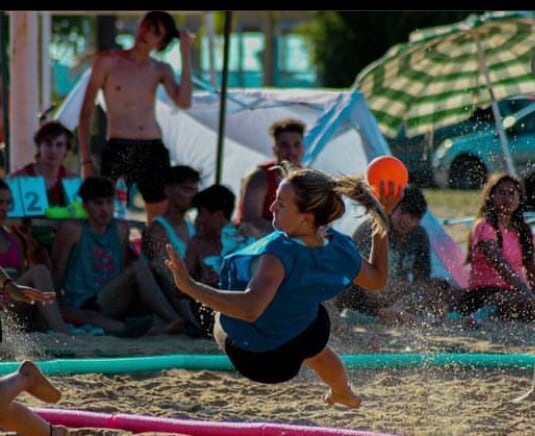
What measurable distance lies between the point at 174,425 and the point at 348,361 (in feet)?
6.14

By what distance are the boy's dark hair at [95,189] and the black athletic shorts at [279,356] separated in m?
3.47

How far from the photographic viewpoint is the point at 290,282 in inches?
194

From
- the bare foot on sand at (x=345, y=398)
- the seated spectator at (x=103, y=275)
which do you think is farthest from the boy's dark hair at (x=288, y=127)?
the bare foot on sand at (x=345, y=398)

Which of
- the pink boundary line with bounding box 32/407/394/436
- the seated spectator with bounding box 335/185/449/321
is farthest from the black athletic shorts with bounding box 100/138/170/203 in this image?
the pink boundary line with bounding box 32/407/394/436

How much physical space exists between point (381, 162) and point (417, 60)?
6.34 metres

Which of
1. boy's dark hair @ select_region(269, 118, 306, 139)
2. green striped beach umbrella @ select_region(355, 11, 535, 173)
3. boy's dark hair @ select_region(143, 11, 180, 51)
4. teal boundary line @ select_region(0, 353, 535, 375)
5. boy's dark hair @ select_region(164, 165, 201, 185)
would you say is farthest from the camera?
green striped beach umbrella @ select_region(355, 11, 535, 173)

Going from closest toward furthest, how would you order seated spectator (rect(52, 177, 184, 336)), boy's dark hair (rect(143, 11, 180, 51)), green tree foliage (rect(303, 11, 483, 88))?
seated spectator (rect(52, 177, 184, 336)), boy's dark hair (rect(143, 11, 180, 51)), green tree foliage (rect(303, 11, 483, 88))

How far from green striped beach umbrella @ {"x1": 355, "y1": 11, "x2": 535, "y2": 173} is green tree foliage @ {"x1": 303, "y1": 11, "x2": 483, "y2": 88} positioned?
47.4ft

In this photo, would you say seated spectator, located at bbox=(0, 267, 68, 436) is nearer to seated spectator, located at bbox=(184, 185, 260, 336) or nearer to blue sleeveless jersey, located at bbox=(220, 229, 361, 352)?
blue sleeveless jersey, located at bbox=(220, 229, 361, 352)

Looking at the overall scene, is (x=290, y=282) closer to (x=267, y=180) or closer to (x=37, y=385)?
(x=37, y=385)

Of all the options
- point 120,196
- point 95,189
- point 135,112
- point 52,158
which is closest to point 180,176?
point 95,189

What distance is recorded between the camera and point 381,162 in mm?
5375

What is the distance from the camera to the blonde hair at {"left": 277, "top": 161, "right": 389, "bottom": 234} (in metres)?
4.98

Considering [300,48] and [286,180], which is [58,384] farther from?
[300,48]
